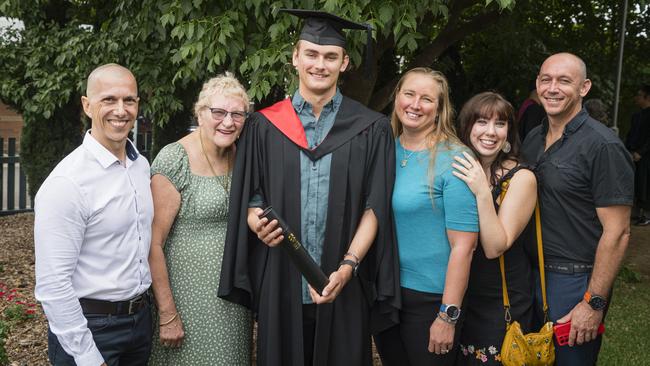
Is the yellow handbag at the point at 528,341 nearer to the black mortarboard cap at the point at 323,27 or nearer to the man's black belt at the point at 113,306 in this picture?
the black mortarboard cap at the point at 323,27

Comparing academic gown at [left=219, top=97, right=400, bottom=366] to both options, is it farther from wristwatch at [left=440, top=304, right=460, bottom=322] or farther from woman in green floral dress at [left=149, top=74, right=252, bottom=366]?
wristwatch at [left=440, top=304, right=460, bottom=322]

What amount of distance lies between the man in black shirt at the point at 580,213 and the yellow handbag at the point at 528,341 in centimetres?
4

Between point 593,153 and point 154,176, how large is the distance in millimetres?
1801

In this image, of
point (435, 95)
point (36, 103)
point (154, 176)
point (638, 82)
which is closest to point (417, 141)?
point (435, 95)

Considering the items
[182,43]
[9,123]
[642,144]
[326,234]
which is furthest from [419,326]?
[9,123]

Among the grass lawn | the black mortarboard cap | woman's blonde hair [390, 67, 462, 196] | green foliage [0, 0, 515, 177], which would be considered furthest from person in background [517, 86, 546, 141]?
the black mortarboard cap

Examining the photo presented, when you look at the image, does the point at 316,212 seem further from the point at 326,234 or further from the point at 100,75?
the point at 100,75

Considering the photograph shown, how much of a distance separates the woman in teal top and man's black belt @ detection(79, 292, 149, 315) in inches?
41.8

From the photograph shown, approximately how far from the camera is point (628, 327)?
5430 mm

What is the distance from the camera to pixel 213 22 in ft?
13.5

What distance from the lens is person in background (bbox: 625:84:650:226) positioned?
973 cm

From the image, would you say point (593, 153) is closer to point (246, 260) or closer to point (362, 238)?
point (362, 238)

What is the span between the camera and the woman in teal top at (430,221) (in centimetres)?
263

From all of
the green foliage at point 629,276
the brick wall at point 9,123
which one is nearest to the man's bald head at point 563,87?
the green foliage at point 629,276
